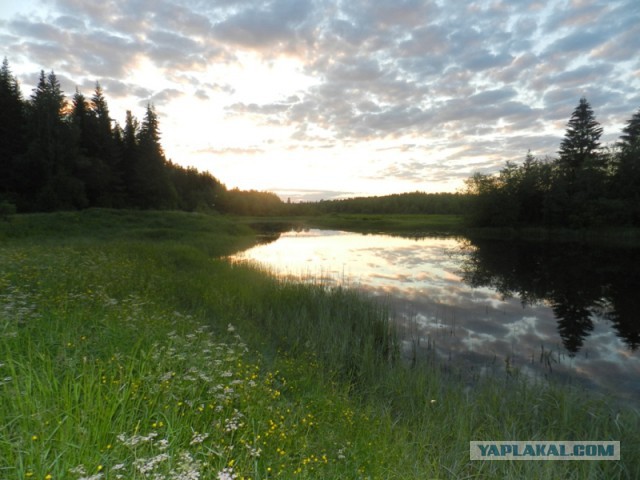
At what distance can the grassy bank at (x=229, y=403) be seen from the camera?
3.36 meters

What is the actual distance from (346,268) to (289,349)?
54.4ft

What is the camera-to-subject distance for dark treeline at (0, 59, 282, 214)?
4341cm

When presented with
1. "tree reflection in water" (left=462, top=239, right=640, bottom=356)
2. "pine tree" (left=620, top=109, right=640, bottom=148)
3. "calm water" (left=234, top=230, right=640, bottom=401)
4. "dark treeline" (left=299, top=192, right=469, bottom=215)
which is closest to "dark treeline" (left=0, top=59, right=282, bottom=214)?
"calm water" (left=234, top=230, right=640, bottom=401)

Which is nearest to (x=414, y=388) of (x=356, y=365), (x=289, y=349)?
(x=356, y=365)

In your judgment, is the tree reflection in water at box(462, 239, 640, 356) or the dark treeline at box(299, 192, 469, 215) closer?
the tree reflection in water at box(462, 239, 640, 356)

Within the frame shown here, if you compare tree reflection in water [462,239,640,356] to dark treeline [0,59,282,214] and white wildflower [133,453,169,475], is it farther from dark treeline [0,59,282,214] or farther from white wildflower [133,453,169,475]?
dark treeline [0,59,282,214]

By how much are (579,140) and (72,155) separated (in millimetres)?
80493

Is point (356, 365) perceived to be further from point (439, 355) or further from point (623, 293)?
point (623, 293)

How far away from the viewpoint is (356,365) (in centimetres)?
841

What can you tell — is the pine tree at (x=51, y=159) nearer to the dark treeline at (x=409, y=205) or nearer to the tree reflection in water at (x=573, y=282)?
the tree reflection in water at (x=573, y=282)

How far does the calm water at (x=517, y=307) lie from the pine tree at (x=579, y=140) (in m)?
31.7

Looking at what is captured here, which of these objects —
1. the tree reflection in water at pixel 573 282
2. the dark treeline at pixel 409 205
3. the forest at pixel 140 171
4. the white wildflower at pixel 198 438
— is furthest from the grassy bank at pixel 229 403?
the dark treeline at pixel 409 205

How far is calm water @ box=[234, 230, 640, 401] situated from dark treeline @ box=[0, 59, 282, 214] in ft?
85.9

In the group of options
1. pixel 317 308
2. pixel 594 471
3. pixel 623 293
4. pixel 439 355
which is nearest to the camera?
pixel 594 471
